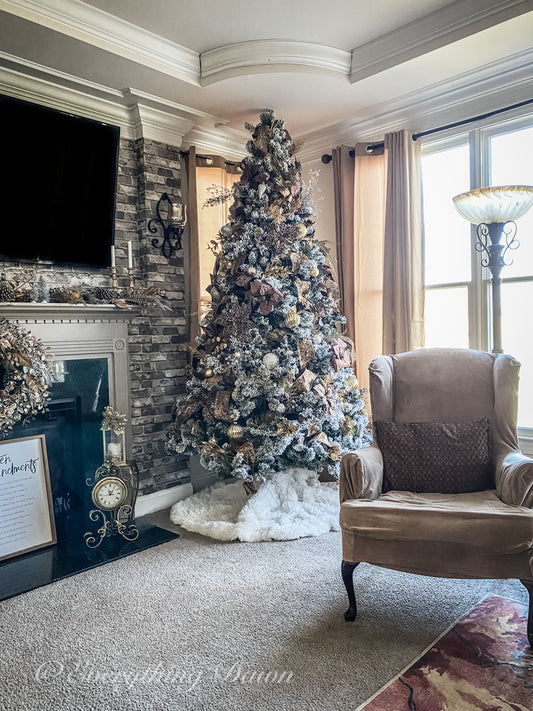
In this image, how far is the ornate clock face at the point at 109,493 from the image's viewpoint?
9.85 ft

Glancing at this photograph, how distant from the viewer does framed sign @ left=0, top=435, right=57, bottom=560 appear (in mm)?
2797

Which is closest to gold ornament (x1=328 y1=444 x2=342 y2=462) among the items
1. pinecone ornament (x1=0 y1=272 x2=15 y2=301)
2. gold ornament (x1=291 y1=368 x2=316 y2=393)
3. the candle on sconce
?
gold ornament (x1=291 y1=368 x2=316 y2=393)

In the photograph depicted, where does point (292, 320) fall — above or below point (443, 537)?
above

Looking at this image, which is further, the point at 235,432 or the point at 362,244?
the point at 362,244

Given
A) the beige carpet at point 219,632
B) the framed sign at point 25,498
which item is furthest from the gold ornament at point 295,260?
the framed sign at point 25,498

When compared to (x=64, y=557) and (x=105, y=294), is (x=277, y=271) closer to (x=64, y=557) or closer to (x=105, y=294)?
(x=105, y=294)

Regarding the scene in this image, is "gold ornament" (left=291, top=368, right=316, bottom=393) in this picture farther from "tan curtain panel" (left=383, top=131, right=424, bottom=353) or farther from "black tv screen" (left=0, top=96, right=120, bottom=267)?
"black tv screen" (left=0, top=96, right=120, bottom=267)

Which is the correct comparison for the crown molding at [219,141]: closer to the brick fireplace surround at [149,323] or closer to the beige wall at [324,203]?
the brick fireplace surround at [149,323]

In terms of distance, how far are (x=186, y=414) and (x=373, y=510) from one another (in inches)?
63.9

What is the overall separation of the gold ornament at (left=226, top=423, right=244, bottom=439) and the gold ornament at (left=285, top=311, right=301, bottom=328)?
700mm

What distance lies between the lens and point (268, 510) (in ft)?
10.7

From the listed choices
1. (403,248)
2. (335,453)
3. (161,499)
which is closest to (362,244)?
(403,248)

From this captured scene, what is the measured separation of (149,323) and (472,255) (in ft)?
7.27

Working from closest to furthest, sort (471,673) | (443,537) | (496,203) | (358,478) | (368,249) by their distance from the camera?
(471,673), (443,537), (358,478), (496,203), (368,249)
